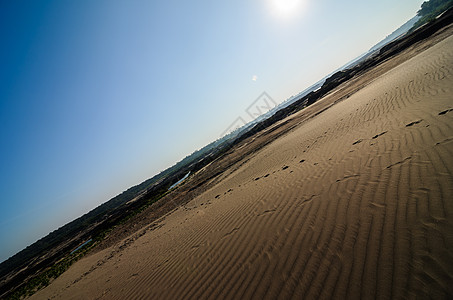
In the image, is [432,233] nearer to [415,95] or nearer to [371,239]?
[371,239]

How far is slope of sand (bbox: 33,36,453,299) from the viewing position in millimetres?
2299

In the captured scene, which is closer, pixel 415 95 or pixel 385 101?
pixel 415 95

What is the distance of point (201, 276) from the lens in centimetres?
396

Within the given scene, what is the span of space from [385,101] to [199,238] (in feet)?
33.0

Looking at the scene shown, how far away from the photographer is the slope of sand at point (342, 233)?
2.30 metres

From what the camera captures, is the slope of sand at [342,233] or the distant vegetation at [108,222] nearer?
the slope of sand at [342,233]

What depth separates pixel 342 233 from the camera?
3074 millimetres

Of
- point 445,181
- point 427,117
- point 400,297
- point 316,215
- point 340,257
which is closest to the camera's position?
point 400,297

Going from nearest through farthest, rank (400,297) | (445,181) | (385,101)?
(400,297), (445,181), (385,101)

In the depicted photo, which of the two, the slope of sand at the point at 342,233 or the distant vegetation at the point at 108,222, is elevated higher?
the distant vegetation at the point at 108,222

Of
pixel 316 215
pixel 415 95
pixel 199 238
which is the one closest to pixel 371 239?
pixel 316 215

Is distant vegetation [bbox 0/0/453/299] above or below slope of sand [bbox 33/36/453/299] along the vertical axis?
above

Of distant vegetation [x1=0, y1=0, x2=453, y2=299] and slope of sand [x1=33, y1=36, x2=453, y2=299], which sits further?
distant vegetation [x1=0, y1=0, x2=453, y2=299]

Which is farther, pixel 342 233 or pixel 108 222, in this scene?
pixel 108 222
